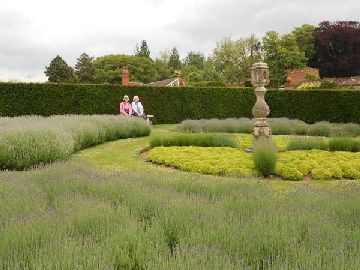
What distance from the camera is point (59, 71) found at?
59469 mm

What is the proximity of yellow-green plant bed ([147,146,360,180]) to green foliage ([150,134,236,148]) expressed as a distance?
975 millimetres

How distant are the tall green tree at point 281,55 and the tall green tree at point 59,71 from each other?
27291 millimetres

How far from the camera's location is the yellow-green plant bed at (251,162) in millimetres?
8688

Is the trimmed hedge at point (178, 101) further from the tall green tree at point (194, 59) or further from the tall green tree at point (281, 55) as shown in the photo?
the tall green tree at point (194, 59)

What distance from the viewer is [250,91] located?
2358 cm

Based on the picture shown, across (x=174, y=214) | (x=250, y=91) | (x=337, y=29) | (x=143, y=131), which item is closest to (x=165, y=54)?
(x=337, y=29)

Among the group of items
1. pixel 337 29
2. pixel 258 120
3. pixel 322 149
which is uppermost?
pixel 337 29

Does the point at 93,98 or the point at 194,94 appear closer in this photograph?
the point at 93,98

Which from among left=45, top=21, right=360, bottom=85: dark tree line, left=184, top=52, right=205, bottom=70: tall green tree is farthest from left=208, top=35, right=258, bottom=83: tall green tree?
left=184, top=52, right=205, bottom=70: tall green tree

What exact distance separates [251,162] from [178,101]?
13.9m

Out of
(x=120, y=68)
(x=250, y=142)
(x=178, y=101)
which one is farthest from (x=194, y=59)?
(x=250, y=142)

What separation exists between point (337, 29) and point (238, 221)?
55723mm

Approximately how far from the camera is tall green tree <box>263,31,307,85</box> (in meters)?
54.9

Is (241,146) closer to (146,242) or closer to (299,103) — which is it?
(146,242)
